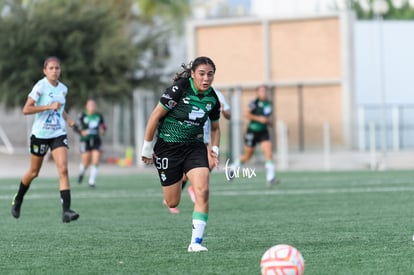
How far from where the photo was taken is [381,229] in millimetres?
11914

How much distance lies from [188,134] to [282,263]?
3.23 m

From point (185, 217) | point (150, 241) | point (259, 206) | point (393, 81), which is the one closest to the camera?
point (150, 241)

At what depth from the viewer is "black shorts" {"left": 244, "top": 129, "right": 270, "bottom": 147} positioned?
77.6 ft

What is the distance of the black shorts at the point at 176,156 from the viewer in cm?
1065

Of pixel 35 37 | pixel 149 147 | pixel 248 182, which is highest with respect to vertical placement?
pixel 35 37

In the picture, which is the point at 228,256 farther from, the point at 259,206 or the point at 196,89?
the point at 259,206

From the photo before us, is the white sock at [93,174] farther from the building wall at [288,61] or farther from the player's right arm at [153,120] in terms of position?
the building wall at [288,61]

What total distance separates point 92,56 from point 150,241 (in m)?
31.7

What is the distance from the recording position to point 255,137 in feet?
78.0

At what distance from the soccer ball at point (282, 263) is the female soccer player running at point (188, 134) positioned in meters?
2.16

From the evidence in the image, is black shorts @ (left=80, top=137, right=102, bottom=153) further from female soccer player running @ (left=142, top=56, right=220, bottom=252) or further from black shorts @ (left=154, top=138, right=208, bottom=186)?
black shorts @ (left=154, top=138, right=208, bottom=186)

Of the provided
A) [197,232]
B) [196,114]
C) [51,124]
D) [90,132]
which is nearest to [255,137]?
[90,132]

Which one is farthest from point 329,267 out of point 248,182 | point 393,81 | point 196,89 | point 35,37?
point 393,81

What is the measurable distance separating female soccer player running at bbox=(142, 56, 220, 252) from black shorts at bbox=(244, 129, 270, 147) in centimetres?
1263
